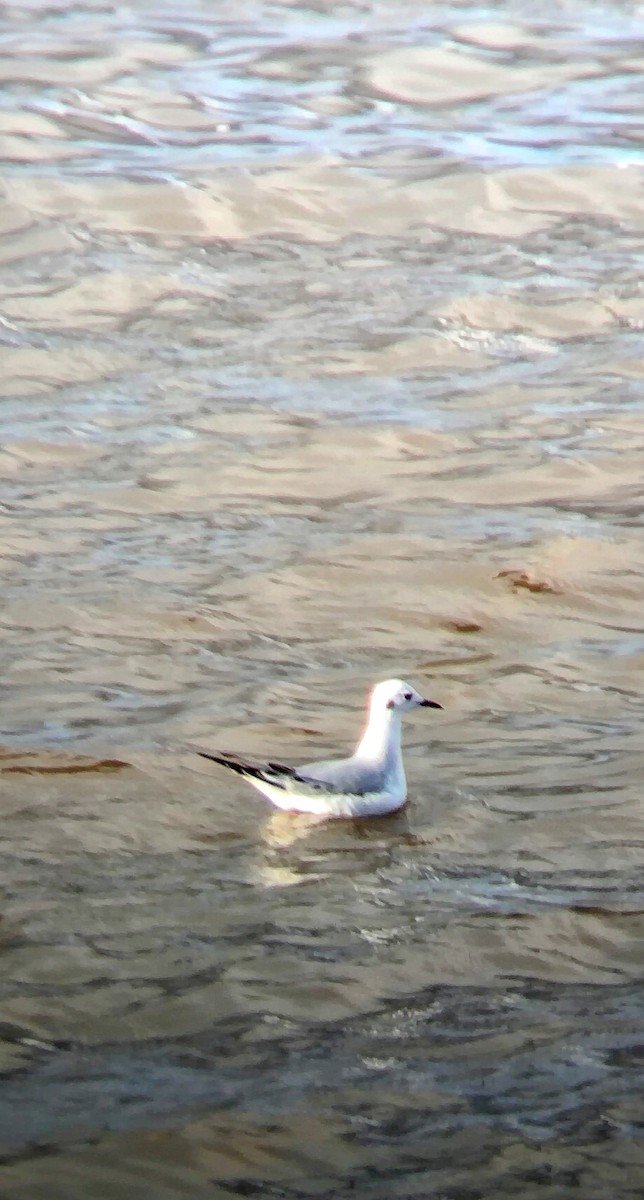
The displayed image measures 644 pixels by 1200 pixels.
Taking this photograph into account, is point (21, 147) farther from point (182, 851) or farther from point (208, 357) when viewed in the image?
point (182, 851)

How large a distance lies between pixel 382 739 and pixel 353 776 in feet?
0.92

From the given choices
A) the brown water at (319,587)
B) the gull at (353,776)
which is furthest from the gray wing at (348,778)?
the brown water at (319,587)

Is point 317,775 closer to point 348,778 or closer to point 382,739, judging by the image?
point 348,778

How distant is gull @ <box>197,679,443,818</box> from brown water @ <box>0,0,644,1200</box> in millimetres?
99

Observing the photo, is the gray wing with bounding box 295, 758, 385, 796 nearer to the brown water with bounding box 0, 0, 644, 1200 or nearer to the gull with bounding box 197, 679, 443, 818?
the gull with bounding box 197, 679, 443, 818

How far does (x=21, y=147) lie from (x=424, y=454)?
5541mm

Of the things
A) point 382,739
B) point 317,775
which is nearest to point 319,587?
point 382,739

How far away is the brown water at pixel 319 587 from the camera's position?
5.42m

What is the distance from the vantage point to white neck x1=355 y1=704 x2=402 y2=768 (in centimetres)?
739

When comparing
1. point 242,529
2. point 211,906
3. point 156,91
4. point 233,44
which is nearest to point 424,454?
point 242,529

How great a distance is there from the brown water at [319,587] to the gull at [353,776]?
10 cm

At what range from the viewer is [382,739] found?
749 cm

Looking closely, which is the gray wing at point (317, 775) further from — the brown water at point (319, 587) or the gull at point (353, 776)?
the brown water at point (319, 587)

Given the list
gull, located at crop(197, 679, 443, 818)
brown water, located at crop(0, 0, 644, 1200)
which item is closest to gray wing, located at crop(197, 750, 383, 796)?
gull, located at crop(197, 679, 443, 818)
